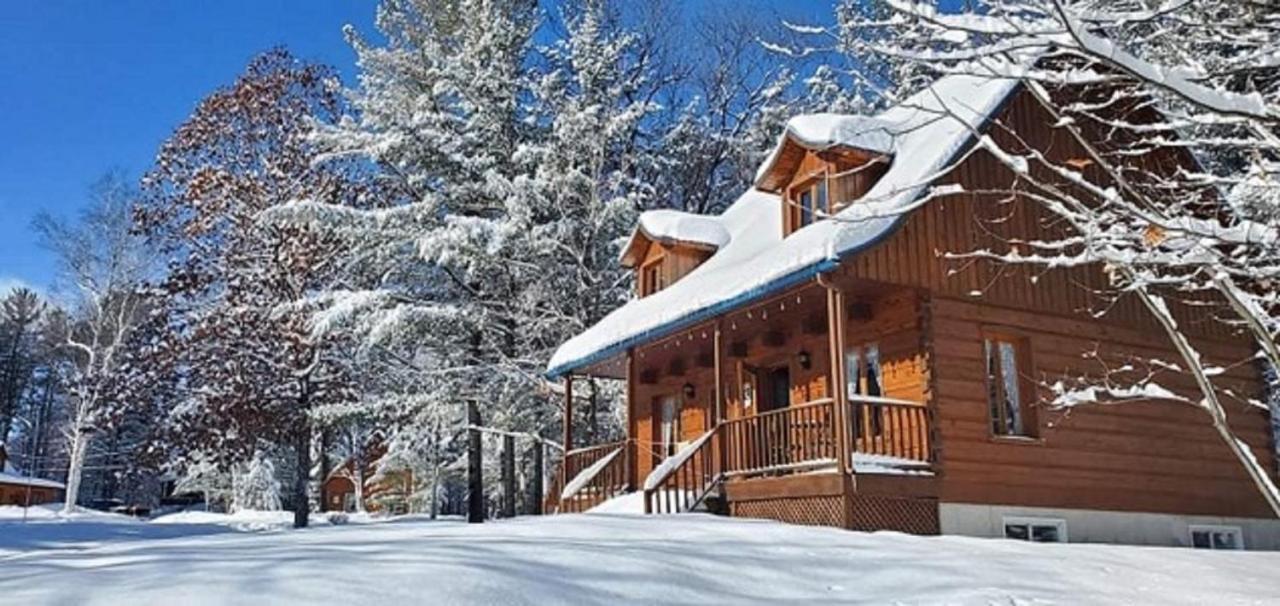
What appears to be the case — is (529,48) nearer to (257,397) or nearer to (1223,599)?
(257,397)

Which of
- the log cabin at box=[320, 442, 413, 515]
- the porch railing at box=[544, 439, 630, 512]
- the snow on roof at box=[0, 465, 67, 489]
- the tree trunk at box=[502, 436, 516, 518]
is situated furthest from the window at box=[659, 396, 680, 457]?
the snow on roof at box=[0, 465, 67, 489]

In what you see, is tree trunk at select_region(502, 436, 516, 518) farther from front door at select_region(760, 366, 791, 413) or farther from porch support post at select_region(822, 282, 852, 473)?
porch support post at select_region(822, 282, 852, 473)

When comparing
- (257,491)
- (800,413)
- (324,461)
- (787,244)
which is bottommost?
(257,491)

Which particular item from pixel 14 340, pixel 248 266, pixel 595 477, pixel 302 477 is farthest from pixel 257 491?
pixel 595 477

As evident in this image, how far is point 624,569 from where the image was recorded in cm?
595

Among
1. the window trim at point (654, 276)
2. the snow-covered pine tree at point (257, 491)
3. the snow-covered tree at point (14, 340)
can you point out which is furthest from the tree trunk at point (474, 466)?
the snow-covered tree at point (14, 340)

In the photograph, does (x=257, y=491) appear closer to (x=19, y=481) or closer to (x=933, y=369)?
(x=19, y=481)

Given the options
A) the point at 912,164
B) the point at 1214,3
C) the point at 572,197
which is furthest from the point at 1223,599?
the point at 572,197

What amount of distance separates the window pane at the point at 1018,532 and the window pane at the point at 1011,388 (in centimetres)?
107

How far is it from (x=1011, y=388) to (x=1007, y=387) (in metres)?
0.07

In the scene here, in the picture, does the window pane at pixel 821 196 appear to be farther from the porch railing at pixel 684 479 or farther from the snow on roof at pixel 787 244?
the porch railing at pixel 684 479

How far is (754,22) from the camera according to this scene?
78.3 feet

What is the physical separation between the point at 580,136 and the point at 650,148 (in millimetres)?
3159

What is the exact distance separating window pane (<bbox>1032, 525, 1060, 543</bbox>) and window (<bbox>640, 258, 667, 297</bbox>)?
23.2 ft
